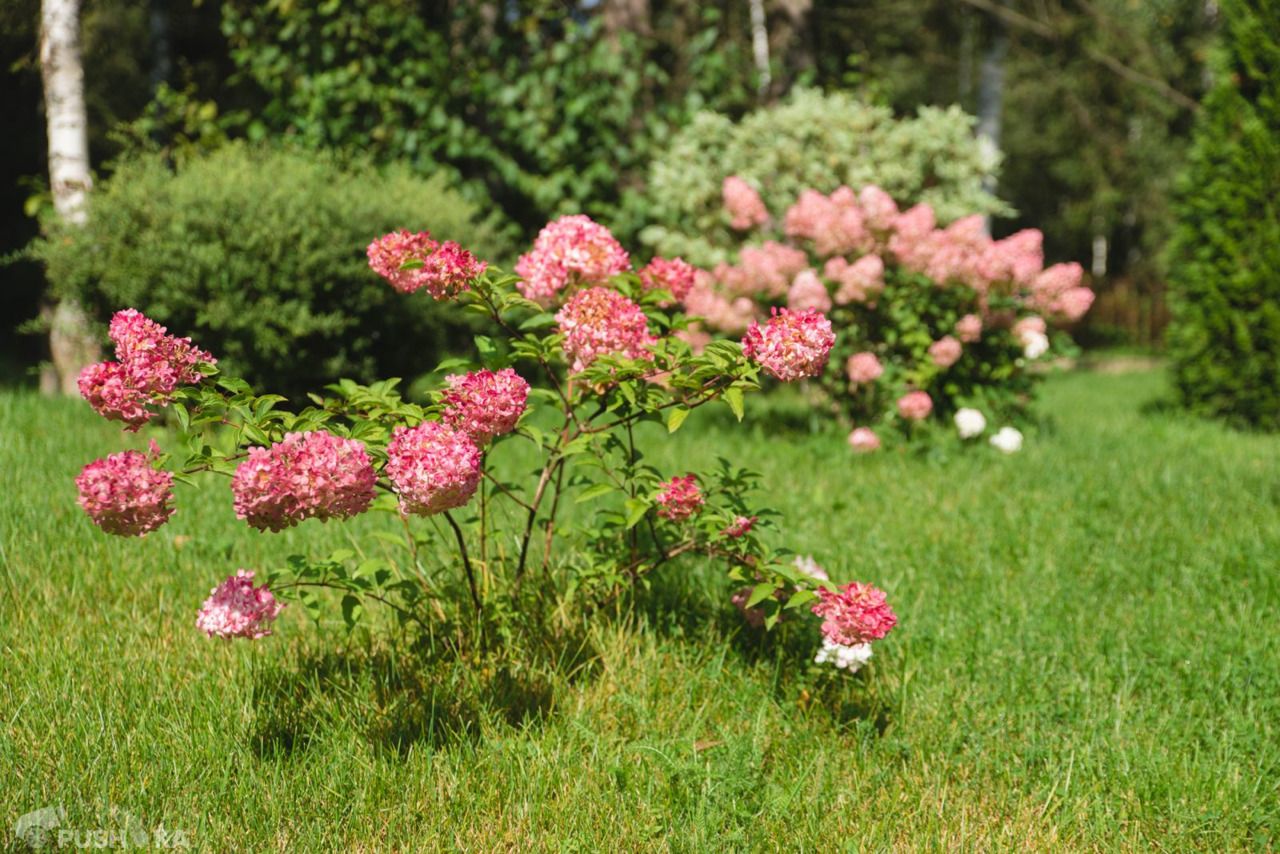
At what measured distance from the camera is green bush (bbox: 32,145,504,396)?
5.29 metres

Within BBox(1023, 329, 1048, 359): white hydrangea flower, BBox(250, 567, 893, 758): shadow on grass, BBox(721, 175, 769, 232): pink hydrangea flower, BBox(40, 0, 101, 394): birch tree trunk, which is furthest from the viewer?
BBox(721, 175, 769, 232): pink hydrangea flower

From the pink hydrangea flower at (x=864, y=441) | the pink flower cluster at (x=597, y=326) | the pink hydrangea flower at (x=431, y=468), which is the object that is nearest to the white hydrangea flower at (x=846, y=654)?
the pink flower cluster at (x=597, y=326)

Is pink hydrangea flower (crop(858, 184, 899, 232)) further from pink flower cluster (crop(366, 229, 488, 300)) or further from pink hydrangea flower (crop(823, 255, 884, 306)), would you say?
pink flower cluster (crop(366, 229, 488, 300))

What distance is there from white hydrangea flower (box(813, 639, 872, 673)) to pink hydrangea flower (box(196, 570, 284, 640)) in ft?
4.46

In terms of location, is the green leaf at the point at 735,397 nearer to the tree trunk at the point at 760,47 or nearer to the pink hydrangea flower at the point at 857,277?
the pink hydrangea flower at the point at 857,277

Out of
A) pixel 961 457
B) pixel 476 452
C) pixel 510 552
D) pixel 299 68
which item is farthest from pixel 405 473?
pixel 299 68

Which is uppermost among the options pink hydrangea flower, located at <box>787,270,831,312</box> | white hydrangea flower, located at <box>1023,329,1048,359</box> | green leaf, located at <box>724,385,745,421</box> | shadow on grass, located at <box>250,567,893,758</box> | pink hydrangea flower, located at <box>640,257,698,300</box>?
pink hydrangea flower, located at <box>640,257,698,300</box>

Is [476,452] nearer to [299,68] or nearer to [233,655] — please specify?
[233,655]

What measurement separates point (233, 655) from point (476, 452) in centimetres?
138

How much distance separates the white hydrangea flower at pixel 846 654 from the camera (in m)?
2.54

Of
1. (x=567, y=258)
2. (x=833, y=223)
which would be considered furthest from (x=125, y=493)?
(x=833, y=223)

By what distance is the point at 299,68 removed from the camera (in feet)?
25.3

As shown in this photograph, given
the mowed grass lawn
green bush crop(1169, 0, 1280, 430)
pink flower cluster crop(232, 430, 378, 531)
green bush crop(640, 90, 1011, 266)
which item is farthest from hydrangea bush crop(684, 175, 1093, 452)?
pink flower cluster crop(232, 430, 378, 531)

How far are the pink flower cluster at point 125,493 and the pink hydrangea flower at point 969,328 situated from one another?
4.73 meters
